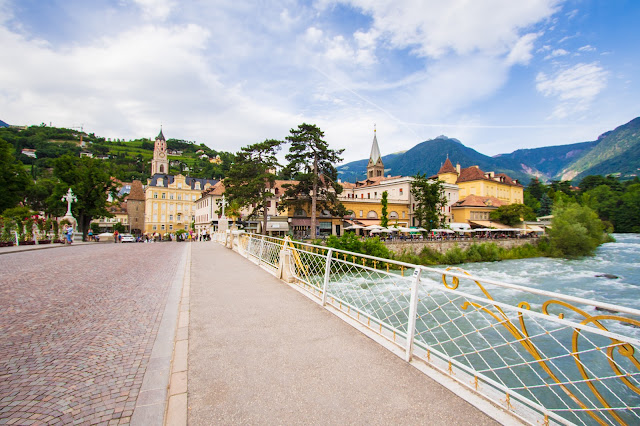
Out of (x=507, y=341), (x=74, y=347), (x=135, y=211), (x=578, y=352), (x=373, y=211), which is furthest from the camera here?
(x=135, y=211)

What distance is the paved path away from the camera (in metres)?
2.61

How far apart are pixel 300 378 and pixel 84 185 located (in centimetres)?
3862

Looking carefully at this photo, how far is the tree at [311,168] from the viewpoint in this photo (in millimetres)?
32469

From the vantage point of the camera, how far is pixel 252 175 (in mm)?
34094

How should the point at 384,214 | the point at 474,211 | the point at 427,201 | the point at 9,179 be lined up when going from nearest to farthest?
the point at 9,179
the point at 427,201
the point at 384,214
the point at 474,211

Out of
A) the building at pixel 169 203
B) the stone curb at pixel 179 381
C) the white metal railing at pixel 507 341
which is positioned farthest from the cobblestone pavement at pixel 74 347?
the building at pixel 169 203

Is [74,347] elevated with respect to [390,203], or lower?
lower

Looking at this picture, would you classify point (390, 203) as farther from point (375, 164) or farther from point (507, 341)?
point (507, 341)

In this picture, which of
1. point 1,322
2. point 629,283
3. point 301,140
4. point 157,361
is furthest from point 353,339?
point 301,140

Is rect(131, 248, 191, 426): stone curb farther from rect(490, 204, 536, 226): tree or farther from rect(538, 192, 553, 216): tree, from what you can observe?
rect(538, 192, 553, 216): tree

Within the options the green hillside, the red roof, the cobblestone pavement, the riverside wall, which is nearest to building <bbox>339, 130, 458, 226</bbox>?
the red roof

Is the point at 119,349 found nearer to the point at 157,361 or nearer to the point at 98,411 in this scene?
the point at 157,361

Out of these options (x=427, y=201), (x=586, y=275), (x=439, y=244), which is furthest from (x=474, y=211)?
(x=586, y=275)

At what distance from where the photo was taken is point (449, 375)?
322cm
